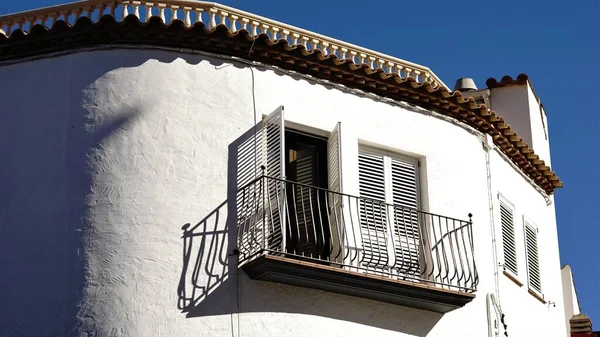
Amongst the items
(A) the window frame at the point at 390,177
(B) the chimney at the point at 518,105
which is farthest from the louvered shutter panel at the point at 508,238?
(B) the chimney at the point at 518,105

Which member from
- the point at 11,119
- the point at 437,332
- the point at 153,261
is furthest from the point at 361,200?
the point at 11,119

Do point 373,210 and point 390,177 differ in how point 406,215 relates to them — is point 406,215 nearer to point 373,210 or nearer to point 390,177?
point 390,177

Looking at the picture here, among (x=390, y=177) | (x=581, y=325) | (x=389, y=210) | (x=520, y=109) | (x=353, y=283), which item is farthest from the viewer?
(x=581, y=325)

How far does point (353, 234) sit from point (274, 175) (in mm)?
1368

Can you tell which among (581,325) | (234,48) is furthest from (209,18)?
(581,325)

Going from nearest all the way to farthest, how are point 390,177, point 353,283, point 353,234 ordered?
point 353,283 < point 353,234 < point 390,177

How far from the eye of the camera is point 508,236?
71.5 ft

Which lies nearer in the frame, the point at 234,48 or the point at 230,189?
the point at 230,189

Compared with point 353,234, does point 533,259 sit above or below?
above

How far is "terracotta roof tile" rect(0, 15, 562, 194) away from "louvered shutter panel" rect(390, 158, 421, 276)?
110cm

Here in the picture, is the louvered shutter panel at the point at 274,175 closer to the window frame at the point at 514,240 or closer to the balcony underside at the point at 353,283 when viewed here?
the balcony underside at the point at 353,283

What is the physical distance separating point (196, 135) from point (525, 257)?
6465 mm

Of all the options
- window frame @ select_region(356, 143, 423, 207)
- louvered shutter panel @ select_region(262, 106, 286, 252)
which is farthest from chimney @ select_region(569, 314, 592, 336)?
louvered shutter panel @ select_region(262, 106, 286, 252)

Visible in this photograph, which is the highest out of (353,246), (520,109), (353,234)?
(520,109)
